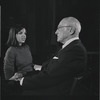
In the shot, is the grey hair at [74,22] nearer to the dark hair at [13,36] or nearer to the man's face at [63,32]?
the man's face at [63,32]

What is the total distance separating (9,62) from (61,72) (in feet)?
1.78

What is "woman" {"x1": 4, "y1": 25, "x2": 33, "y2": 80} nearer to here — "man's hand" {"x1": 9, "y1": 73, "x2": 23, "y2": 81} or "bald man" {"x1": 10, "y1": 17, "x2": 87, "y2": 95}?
"man's hand" {"x1": 9, "y1": 73, "x2": 23, "y2": 81}

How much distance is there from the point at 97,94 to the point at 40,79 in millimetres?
674

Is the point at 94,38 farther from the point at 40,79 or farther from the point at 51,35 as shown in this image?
the point at 40,79

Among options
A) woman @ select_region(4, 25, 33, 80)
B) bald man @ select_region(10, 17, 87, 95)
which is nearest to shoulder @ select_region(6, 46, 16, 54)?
woman @ select_region(4, 25, 33, 80)

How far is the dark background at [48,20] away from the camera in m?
1.94

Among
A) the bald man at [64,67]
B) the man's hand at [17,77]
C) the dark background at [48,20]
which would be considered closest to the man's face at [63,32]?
the bald man at [64,67]

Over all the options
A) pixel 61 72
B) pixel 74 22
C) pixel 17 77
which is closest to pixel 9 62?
pixel 17 77

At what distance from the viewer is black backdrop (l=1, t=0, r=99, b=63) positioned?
6.43ft

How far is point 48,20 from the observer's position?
2045 mm

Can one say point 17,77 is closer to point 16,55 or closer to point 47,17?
point 16,55

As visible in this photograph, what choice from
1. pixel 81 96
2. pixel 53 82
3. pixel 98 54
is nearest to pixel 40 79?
pixel 53 82

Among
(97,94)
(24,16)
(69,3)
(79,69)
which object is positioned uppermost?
(69,3)

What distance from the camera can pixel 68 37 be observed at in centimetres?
156
